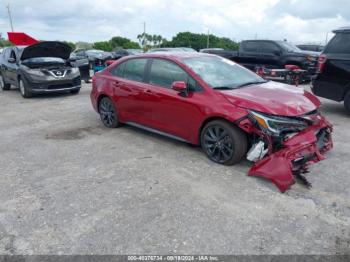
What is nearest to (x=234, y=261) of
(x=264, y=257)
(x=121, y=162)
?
(x=264, y=257)

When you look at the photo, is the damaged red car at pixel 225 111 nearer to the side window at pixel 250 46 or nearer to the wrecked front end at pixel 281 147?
the wrecked front end at pixel 281 147

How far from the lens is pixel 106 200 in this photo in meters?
3.62

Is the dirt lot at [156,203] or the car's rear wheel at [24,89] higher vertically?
the car's rear wheel at [24,89]

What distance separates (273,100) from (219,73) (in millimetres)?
1148

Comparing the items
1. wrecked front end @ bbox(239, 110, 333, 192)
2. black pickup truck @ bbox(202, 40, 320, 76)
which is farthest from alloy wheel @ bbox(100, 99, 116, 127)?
black pickup truck @ bbox(202, 40, 320, 76)

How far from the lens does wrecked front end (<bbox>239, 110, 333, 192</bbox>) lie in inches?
148

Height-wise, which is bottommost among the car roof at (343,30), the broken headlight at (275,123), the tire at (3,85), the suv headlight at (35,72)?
the tire at (3,85)

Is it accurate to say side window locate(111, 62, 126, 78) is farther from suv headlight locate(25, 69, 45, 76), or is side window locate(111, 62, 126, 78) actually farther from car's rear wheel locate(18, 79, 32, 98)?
car's rear wheel locate(18, 79, 32, 98)

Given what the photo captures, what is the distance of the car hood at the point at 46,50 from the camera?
10.4m

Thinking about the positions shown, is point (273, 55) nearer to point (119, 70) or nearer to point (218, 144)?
point (119, 70)

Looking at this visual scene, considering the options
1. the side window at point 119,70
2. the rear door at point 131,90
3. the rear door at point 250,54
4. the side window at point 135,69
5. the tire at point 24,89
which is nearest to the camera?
the rear door at point 131,90

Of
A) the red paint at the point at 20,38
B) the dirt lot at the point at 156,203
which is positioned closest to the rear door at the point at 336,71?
the dirt lot at the point at 156,203

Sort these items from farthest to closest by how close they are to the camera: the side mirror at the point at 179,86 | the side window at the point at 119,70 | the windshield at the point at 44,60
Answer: the windshield at the point at 44,60 < the side window at the point at 119,70 < the side mirror at the point at 179,86

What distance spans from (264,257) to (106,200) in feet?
5.93
